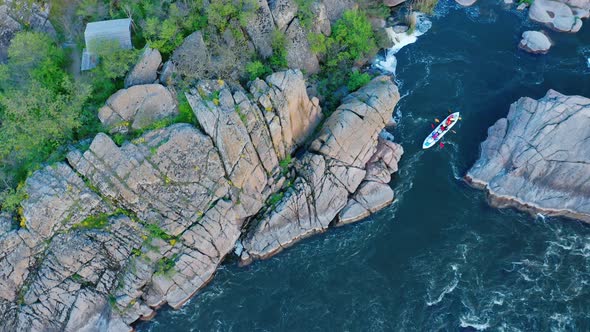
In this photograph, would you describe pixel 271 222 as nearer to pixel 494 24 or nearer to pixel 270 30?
pixel 270 30

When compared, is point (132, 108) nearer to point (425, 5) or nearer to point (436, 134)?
point (436, 134)

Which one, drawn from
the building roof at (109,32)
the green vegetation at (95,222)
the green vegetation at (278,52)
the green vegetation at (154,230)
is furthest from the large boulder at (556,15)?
the green vegetation at (95,222)

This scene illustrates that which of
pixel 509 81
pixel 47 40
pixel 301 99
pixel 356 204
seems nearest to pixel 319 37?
pixel 301 99

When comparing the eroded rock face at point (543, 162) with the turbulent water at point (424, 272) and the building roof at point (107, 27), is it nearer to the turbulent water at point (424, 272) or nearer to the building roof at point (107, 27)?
the turbulent water at point (424, 272)

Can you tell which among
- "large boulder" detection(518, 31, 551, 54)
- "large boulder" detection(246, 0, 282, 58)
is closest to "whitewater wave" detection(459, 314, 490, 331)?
"large boulder" detection(246, 0, 282, 58)

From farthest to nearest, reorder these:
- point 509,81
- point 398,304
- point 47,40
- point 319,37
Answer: point 509,81 → point 319,37 → point 47,40 → point 398,304

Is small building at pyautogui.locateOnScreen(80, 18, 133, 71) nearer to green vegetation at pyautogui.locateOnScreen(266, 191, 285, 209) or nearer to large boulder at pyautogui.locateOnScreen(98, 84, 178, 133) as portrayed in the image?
large boulder at pyautogui.locateOnScreen(98, 84, 178, 133)
